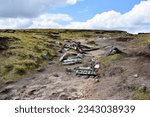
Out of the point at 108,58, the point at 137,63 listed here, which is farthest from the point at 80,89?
the point at 108,58

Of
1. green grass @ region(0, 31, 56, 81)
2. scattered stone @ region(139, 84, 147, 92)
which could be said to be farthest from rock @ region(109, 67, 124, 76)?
green grass @ region(0, 31, 56, 81)

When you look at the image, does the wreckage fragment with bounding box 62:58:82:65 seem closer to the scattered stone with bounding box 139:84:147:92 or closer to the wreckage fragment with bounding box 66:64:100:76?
the wreckage fragment with bounding box 66:64:100:76

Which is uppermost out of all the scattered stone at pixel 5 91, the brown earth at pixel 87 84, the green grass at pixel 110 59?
the green grass at pixel 110 59

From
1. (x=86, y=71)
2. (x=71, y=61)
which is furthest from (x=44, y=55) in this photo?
(x=86, y=71)

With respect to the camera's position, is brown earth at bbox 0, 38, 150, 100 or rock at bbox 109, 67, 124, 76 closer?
brown earth at bbox 0, 38, 150, 100

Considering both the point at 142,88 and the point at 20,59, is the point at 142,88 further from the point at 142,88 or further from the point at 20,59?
the point at 20,59

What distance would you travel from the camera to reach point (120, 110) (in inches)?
576

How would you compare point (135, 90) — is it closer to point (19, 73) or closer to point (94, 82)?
point (94, 82)

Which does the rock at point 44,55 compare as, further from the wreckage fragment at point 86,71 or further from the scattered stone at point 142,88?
the scattered stone at point 142,88

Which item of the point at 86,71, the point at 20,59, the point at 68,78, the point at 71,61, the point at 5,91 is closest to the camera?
the point at 5,91

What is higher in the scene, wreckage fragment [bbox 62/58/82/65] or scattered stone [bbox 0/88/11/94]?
wreckage fragment [bbox 62/58/82/65]

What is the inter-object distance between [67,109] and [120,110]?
222cm

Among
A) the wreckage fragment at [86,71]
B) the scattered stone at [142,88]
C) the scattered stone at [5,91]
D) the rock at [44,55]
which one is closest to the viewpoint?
the scattered stone at [142,88]

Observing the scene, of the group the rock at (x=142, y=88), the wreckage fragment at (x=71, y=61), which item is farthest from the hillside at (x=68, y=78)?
the wreckage fragment at (x=71, y=61)
